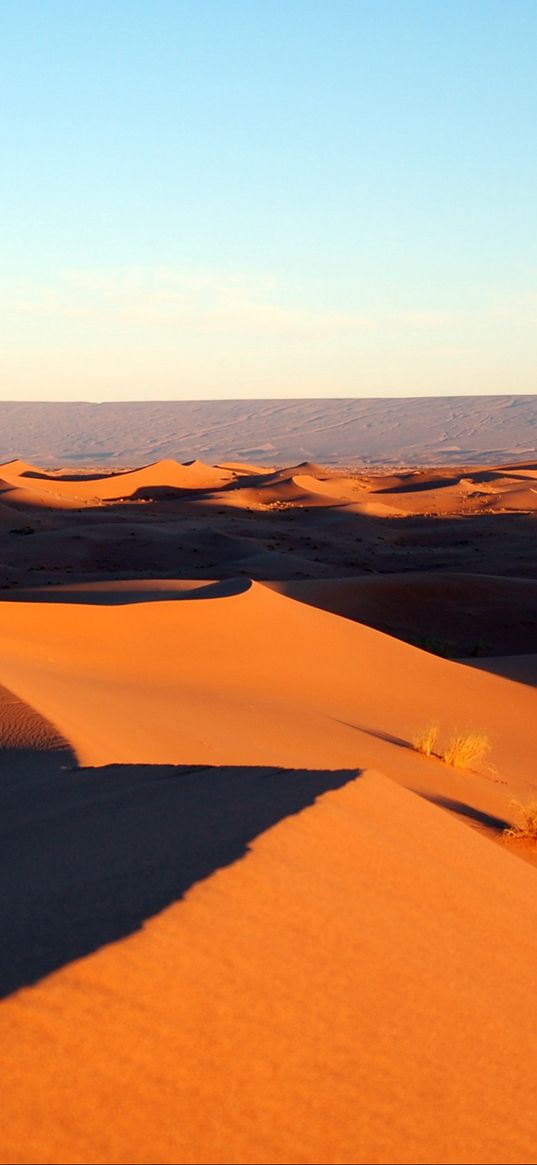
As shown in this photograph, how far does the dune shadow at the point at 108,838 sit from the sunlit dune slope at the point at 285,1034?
0.14 metres

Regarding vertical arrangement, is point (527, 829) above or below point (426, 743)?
above

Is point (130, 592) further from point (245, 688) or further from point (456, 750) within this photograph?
point (456, 750)

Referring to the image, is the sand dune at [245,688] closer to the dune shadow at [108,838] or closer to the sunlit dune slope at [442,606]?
the dune shadow at [108,838]

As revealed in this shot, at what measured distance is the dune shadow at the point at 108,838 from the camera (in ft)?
10.2

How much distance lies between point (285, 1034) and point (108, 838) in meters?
1.75

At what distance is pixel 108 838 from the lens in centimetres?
435

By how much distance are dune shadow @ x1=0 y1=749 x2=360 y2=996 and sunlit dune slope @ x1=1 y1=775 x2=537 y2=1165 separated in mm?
138

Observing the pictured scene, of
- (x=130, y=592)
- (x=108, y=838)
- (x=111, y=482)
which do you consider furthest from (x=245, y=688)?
(x=111, y=482)

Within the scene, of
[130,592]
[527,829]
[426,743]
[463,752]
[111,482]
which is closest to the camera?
Result: [527,829]

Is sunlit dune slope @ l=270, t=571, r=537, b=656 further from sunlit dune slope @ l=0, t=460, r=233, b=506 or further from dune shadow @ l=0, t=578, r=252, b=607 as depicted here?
sunlit dune slope @ l=0, t=460, r=233, b=506

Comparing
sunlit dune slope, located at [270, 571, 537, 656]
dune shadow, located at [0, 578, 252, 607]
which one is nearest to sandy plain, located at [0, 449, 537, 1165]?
dune shadow, located at [0, 578, 252, 607]

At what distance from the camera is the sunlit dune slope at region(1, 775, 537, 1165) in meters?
2.35

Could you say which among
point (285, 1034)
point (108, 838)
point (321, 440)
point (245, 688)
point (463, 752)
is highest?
point (321, 440)

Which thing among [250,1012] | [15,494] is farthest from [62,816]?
[15,494]
